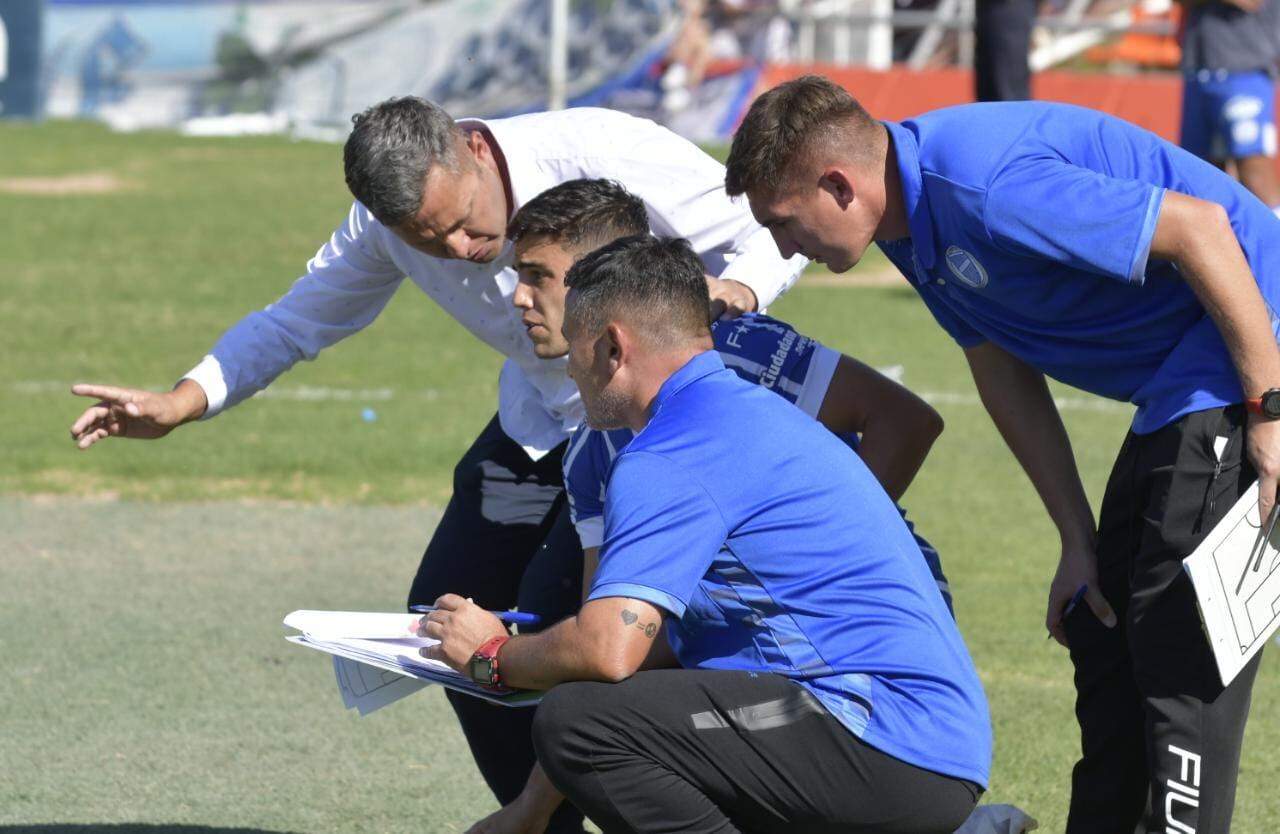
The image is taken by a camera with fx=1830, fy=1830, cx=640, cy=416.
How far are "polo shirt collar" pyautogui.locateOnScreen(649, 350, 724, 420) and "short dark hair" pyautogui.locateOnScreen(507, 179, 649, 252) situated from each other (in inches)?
27.2

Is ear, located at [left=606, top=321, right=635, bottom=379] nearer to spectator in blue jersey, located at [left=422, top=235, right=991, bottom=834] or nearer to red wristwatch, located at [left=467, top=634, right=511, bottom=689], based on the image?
spectator in blue jersey, located at [left=422, top=235, right=991, bottom=834]

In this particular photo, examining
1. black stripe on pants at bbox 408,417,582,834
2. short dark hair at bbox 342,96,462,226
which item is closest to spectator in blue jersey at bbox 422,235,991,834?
short dark hair at bbox 342,96,462,226

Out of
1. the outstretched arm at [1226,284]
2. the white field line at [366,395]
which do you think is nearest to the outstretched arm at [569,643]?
the outstretched arm at [1226,284]

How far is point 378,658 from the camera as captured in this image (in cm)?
366

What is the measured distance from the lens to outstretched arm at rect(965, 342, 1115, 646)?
409 cm

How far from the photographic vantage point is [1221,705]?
3.59 meters

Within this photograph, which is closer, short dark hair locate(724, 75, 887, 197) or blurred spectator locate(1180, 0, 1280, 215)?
short dark hair locate(724, 75, 887, 197)

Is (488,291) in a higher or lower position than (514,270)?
lower

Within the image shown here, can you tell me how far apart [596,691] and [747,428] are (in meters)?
0.57

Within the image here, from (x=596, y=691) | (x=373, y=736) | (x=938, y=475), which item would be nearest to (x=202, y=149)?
(x=938, y=475)

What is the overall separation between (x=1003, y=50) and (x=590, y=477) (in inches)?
361

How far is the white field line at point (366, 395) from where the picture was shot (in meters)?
10.5

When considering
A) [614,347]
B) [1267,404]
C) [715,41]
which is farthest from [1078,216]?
[715,41]

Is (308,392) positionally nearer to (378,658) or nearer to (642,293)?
(378,658)
